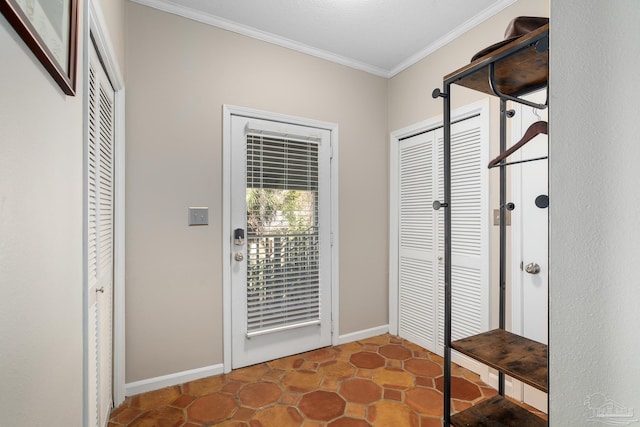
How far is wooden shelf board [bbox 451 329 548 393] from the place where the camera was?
1.06 metres

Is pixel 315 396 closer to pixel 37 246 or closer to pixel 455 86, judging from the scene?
pixel 37 246

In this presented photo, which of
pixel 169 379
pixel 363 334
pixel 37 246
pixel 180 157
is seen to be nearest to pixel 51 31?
pixel 37 246

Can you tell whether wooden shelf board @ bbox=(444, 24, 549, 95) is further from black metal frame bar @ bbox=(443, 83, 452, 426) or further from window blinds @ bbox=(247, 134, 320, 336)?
window blinds @ bbox=(247, 134, 320, 336)

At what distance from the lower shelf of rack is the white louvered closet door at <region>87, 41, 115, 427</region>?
4.97 feet

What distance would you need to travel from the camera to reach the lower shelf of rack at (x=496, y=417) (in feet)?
4.15

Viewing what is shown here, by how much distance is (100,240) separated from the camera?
1.54 meters

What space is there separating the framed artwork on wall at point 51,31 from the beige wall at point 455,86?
2258 mm

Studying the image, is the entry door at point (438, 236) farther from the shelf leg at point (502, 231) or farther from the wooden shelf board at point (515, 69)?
the wooden shelf board at point (515, 69)

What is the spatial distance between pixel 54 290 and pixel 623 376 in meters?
1.27

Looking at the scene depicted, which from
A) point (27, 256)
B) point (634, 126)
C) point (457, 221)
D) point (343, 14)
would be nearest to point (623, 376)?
point (634, 126)

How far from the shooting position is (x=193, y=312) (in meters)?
2.19

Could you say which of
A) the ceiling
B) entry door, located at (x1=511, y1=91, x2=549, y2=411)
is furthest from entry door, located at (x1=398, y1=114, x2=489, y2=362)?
the ceiling

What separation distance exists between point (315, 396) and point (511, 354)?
1267 millimetres

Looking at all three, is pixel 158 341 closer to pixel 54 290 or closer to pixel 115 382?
pixel 115 382
